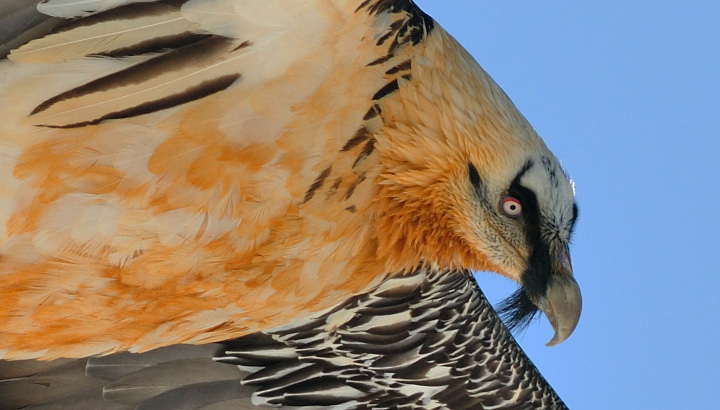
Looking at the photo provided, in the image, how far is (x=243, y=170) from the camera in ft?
11.6

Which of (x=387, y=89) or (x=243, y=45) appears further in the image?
(x=387, y=89)

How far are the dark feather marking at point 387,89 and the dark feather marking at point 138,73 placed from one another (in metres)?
0.78

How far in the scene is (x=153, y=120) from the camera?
339 cm

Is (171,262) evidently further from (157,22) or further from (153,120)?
(157,22)

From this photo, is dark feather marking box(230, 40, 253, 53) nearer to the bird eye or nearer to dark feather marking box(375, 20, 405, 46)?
dark feather marking box(375, 20, 405, 46)

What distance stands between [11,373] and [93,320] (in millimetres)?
1847

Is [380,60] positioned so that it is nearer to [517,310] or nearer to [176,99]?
[176,99]

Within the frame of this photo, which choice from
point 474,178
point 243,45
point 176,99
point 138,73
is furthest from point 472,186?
Result: point 138,73

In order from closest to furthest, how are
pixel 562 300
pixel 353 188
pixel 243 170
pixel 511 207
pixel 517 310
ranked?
pixel 243 170 → pixel 353 188 → pixel 511 207 → pixel 562 300 → pixel 517 310

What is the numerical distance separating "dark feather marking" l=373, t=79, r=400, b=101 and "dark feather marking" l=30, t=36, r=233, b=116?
0.78 m

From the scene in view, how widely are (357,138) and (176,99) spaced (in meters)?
0.79

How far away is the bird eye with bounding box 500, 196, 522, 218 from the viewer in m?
3.81

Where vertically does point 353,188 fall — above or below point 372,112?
below

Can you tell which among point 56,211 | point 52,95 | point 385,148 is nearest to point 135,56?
point 52,95
